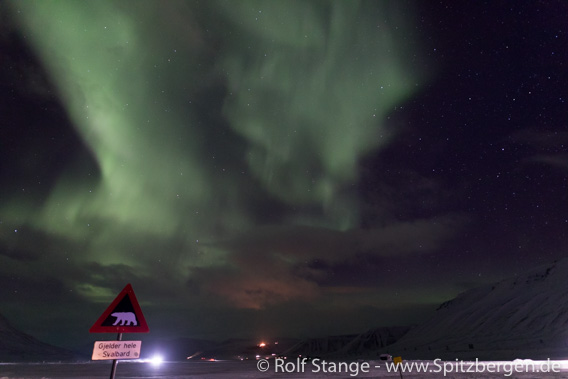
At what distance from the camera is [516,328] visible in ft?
481

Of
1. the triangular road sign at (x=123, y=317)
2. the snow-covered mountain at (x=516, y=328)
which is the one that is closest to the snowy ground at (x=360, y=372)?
the triangular road sign at (x=123, y=317)

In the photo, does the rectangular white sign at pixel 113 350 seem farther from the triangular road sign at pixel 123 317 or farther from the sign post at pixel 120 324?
the triangular road sign at pixel 123 317

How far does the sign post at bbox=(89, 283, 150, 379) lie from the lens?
754 centimetres

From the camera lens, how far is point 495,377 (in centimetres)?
2125

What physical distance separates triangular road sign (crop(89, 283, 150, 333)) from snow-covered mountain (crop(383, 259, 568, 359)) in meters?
106

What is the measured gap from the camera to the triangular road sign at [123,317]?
750 cm

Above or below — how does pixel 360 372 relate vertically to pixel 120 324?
above

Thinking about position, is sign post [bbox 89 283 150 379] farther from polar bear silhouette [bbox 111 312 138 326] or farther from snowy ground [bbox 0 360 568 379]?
snowy ground [bbox 0 360 568 379]

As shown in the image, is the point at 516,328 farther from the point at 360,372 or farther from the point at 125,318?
the point at 125,318

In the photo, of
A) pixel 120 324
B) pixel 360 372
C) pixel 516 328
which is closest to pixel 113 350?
pixel 120 324

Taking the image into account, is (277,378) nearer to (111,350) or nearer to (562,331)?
(111,350)

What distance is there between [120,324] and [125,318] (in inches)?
6.4

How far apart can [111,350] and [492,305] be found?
8665 inches

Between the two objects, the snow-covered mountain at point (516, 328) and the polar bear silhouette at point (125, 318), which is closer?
the polar bear silhouette at point (125, 318)
